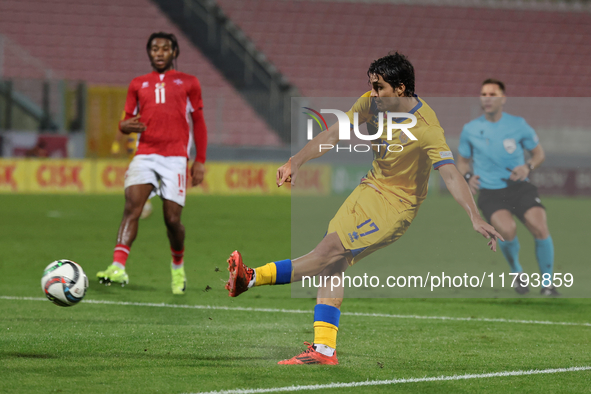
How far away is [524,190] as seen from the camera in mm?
7711

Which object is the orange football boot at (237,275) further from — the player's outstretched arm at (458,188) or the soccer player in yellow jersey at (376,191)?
the player's outstretched arm at (458,188)

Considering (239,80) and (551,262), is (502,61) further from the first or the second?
(551,262)

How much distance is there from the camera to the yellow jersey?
464 cm

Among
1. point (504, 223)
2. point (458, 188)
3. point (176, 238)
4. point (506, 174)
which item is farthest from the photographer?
point (506, 174)

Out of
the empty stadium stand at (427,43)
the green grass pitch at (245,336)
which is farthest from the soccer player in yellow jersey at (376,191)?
the empty stadium stand at (427,43)

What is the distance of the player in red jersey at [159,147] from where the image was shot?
6.98 meters

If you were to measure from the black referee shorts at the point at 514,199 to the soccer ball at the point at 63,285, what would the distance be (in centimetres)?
413

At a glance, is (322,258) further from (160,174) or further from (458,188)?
(160,174)

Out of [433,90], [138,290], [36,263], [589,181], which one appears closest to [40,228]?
[36,263]

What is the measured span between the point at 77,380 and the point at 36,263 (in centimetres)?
523

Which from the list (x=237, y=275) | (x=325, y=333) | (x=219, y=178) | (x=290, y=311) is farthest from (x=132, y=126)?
(x=219, y=178)

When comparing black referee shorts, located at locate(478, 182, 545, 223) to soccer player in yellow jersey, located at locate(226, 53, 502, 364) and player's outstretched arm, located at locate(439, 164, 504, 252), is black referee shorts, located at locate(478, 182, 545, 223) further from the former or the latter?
player's outstretched arm, located at locate(439, 164, 504, 252)

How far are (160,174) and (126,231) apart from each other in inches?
22.4

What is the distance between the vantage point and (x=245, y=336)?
5418 millimetres
